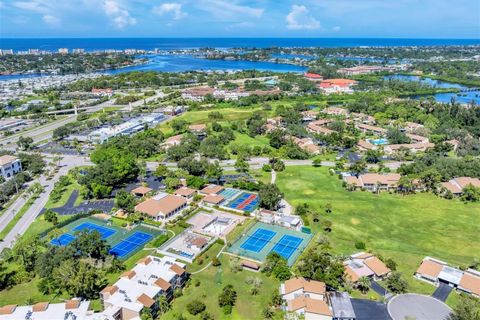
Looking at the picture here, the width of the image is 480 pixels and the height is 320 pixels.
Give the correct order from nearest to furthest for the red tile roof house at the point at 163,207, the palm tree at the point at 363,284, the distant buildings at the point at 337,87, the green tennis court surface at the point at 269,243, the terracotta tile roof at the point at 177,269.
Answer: the palm tree at the point at 363,284, the terracotta tile roof at the point at 177,269, the green tennis court surface at the point at 269,243, the red tile roof house at the point at 163,207, the distant buildings at the point at 337,87

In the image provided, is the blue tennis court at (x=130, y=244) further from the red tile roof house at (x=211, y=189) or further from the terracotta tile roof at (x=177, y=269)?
the red tile roof house at (x=211, y=189)

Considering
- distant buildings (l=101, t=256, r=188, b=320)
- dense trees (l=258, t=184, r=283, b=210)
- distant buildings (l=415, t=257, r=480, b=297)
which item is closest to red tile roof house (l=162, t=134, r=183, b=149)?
dense trees (l=258, t=184, r=283, b=210)

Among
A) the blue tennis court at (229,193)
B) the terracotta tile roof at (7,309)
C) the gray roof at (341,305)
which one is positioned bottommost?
the gray roof at (341,305)

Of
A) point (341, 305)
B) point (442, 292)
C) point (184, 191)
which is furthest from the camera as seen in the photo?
point (184, 191)

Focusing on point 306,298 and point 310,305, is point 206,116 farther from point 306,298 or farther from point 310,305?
point 310,305

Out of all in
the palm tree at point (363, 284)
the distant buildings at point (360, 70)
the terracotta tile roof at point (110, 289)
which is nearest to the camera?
the terracotta tile roof at point (110, 289)

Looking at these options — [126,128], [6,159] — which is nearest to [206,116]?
[126,128]

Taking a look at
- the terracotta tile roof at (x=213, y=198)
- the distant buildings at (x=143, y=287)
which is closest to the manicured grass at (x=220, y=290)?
the distant buildings at (x=143, y=287)
